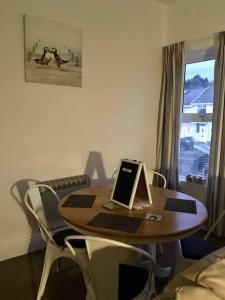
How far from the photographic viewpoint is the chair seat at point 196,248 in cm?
170

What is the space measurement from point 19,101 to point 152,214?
1517mm

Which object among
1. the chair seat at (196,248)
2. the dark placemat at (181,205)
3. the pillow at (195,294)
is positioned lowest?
the chair seat at (196,248)

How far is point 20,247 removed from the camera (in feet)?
8.21

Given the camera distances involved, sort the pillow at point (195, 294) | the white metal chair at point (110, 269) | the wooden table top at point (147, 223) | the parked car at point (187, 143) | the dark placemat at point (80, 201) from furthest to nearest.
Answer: the parked car at point (187, 143)
the dark placemat at point (80, 201)
the wooden table top at point (147, 223)
the white metal chair at point (110, 269)
the pillow at point (195, 294)

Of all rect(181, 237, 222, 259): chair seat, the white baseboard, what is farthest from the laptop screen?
the white baseboard

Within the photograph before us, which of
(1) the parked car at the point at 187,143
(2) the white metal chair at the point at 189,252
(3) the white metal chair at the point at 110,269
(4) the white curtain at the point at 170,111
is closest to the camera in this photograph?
(3) the white metal chair at the point at 110,269

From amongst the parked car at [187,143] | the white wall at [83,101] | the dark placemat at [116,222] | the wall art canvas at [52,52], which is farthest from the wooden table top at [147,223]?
the parked car at [187,143]

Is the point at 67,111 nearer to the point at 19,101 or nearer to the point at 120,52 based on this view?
the point at 19,101

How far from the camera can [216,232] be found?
2916 millimetres

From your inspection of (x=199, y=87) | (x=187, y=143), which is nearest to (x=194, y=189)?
(x=187, y=143)

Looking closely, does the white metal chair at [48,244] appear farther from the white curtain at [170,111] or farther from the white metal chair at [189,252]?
the white curtain at [170,111]

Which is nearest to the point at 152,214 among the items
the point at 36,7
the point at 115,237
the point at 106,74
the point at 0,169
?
the point at 115,237

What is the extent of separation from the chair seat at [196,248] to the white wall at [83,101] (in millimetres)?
1394

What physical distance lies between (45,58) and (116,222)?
1.68 meters
